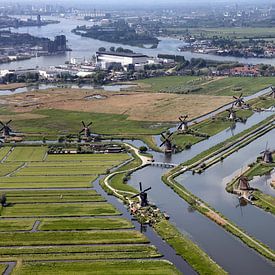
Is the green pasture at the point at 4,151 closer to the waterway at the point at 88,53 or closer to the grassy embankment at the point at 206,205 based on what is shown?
the grassy embankment at the point at 206,205

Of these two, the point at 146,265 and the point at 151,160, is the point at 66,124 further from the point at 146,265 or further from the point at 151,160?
the point at 146,265

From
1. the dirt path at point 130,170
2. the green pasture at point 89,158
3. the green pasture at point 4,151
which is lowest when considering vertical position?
the green pasture at point 4,151

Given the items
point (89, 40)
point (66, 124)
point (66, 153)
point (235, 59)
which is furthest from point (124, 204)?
point (89, 40)

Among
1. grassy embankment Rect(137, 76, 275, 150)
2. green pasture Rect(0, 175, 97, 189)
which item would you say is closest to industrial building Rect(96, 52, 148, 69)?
grassy embankment Rect(137, 76, 275, 150)

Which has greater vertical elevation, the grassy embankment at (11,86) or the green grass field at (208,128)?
the green grass field at (208,128)

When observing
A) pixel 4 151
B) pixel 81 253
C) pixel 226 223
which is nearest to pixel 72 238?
pixel 81 253

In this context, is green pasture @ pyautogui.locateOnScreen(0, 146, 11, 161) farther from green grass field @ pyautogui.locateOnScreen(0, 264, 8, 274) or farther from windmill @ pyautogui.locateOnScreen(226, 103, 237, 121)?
windmill @ pyautogui.locateOnScreen(226, 103, 237, 121)

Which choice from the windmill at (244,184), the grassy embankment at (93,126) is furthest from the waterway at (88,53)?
the windmill at (244,184)
